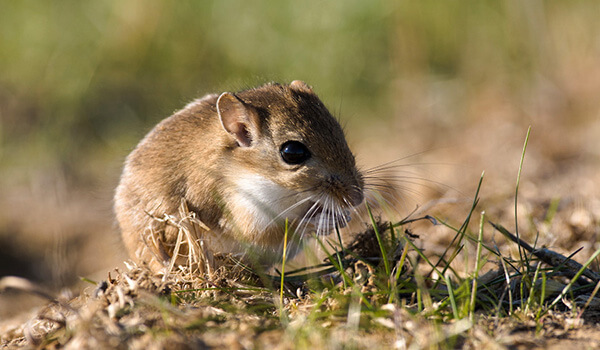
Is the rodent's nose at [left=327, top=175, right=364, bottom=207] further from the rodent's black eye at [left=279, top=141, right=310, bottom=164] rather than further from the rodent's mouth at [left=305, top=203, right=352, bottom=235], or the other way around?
the rodent's black eye at [left=279, top=141, right=310, bottom=164]

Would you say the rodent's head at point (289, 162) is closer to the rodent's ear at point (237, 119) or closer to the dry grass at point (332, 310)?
the rodent's ear at point (237, 119)

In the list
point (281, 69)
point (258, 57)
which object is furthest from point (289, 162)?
point (258, 57)

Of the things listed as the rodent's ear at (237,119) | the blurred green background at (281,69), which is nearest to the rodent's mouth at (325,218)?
the rodent's ear at (237,119)

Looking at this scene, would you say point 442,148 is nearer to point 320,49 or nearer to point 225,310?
point 320,49

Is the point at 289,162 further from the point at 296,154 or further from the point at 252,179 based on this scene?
the point at 252,179

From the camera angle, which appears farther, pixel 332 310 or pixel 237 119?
pixel 237 119

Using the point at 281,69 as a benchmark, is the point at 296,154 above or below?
below

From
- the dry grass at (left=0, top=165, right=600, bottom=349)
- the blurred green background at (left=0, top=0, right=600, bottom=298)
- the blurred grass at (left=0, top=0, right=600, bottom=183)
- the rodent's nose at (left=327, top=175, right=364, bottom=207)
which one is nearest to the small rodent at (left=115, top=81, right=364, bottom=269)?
the rodent's nose at (left=327, top=175, right=364, bottom=207)

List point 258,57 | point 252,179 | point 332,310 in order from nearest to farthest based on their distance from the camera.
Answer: point 332,310
point 252,179
point 258,57

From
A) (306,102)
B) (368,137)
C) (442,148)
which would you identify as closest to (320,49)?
(368,137)
